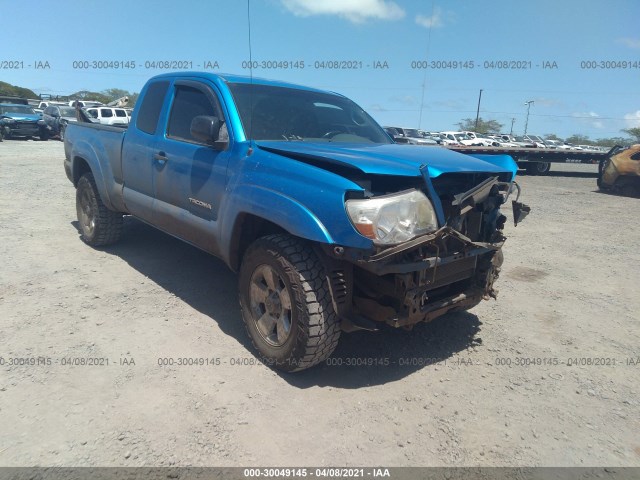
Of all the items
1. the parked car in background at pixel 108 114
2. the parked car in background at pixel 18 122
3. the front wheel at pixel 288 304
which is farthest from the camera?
the parked car in background at pixel 108 114

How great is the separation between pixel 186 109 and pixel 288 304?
2.25 m

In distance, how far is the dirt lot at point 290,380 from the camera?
2.57 metres

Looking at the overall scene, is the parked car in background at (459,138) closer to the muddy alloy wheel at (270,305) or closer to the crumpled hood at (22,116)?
the crumpled hood at (22,116)

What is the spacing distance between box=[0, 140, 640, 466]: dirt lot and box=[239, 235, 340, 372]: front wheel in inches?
8.5

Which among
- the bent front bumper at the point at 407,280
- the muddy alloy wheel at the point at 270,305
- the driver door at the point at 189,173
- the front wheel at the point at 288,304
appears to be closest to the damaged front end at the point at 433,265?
the bent front bumper at the point at 407,280

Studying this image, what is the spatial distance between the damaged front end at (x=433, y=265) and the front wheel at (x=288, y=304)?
4.9 inches

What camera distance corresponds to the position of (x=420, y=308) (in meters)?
3.06

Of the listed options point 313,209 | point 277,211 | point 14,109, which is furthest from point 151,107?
point 14,109

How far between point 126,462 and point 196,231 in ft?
6.56

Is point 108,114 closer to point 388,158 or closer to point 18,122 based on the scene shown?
point 18,122

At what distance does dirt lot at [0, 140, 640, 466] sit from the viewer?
8.42 feet

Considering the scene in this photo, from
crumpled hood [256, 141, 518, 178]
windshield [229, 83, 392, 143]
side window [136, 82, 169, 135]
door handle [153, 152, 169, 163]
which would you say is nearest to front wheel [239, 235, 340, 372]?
crumpled hood [256, 141, 518, 178]

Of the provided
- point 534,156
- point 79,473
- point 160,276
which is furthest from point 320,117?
point 534,156

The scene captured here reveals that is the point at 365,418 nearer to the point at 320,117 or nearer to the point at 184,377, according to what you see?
the point at 184,377
